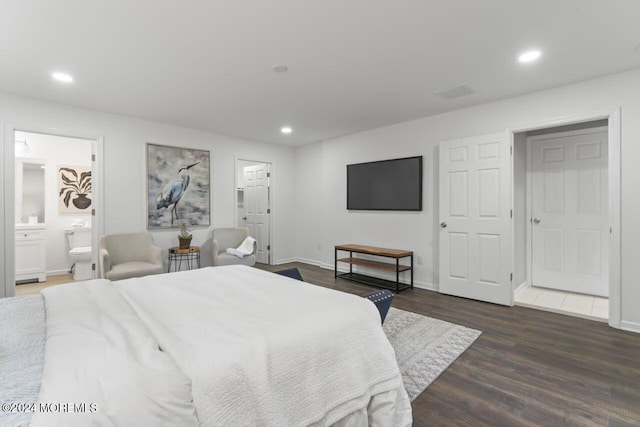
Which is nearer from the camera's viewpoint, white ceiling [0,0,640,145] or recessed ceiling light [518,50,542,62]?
white ceiling [0,0,640,145]

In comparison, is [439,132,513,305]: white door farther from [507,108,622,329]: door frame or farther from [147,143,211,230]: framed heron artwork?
[147,143,211,230]: framed heron artwork

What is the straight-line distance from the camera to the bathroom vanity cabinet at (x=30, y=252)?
4.59 meters

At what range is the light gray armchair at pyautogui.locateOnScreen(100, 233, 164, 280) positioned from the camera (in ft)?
12.2

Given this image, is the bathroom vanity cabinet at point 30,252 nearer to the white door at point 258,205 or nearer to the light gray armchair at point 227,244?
the light gray armchair at point 227,244

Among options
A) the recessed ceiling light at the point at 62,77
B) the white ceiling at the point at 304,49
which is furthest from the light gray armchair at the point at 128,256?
the recessed ceiling light at the point at 62,77

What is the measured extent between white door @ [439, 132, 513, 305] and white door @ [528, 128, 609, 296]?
1.15 meters

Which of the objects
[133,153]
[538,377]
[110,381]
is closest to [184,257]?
[133,153]

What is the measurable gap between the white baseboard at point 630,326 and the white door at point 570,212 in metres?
1.15

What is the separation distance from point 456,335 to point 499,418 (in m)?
1.11

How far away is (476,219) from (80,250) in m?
5.89

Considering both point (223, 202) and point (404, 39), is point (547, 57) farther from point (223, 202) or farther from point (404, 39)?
point (223, 202)

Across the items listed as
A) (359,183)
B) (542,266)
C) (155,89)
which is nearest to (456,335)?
(542,266)

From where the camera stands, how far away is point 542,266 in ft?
14.4

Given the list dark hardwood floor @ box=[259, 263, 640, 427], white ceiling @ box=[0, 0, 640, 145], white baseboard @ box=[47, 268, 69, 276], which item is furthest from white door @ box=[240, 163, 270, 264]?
dark hardwood floor @ box=[259, 263, 640, 427]
